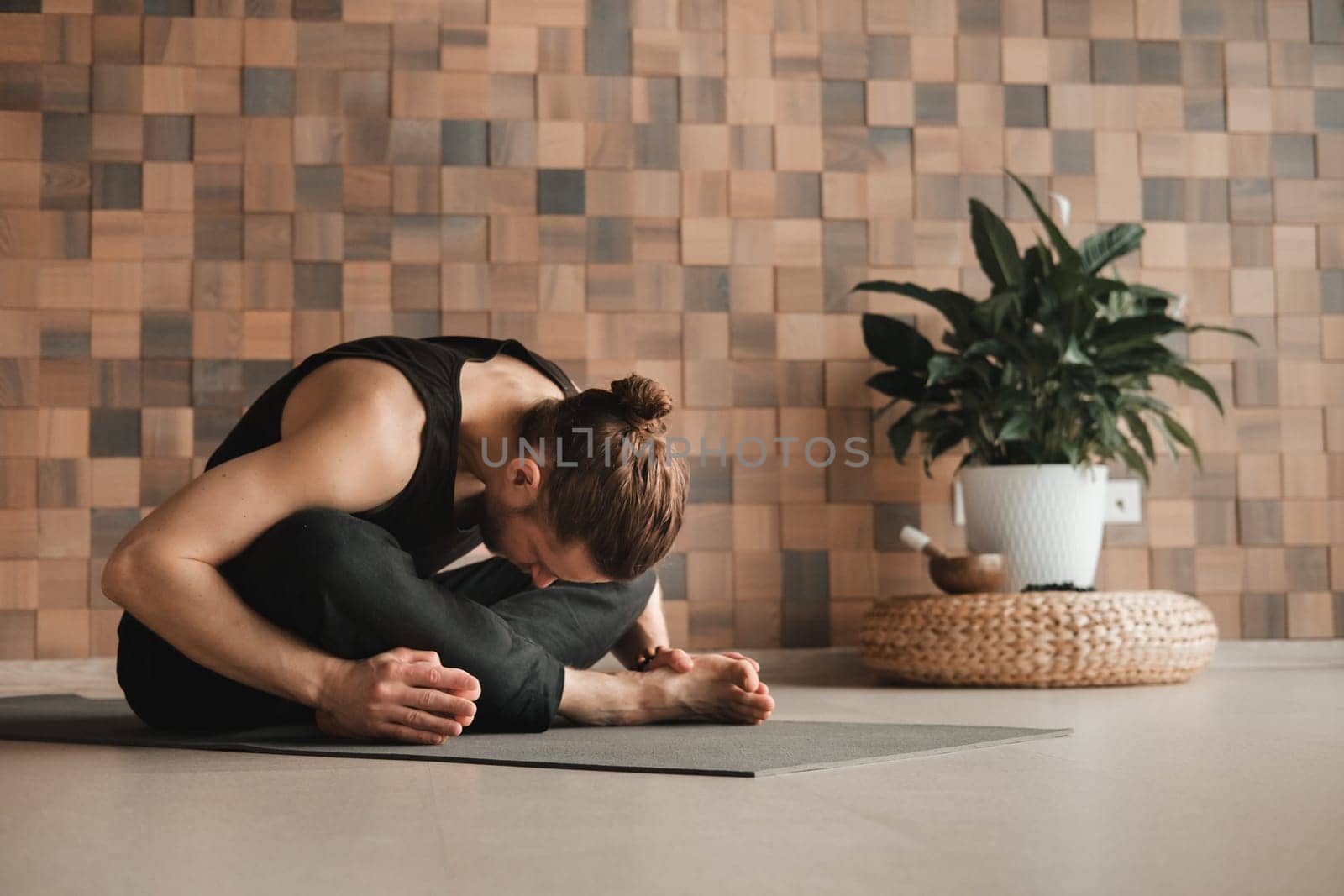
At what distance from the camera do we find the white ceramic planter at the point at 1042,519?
Result: 114 inches

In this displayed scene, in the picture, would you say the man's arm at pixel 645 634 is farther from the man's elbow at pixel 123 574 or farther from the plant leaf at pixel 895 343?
the plant leaf at pixel 895 343

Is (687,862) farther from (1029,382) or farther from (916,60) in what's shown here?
(916,60)

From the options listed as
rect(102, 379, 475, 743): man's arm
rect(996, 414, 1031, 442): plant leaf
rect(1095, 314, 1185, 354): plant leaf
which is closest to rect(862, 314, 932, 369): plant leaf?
rect(996, 414, 1031, 442): plant leaf

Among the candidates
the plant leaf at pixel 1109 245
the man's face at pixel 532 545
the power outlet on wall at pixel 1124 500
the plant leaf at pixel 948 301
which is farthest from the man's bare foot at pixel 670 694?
the power outlet on wall at pixel 1124 500

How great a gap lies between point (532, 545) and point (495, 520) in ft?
0.23

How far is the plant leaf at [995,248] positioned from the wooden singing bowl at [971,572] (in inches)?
23.3

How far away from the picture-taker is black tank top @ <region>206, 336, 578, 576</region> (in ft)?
5.57

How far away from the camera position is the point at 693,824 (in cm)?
114

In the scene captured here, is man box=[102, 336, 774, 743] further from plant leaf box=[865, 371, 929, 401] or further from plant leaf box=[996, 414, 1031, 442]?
plant leaf box=[865, 371, 929, 401]

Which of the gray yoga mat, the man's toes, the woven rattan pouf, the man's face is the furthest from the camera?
the woven rattan pouf

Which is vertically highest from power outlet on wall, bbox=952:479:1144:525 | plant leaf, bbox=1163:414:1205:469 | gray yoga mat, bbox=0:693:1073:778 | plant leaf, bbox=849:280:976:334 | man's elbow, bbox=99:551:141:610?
plant leaf, bbox=849:280:976:334

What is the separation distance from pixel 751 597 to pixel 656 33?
1.35m

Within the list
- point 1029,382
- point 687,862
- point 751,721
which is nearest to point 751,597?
point 1029,382

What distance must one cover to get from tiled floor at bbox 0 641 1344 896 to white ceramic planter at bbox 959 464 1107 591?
1082mm
